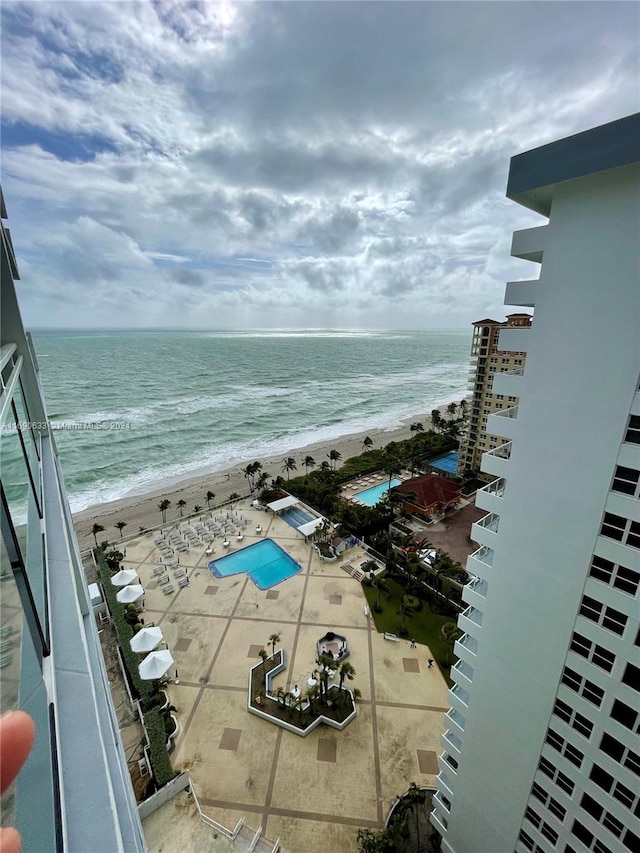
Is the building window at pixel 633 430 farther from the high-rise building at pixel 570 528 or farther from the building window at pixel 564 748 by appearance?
the building window at pixel 564 748

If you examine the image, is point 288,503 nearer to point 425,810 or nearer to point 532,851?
point 425,810

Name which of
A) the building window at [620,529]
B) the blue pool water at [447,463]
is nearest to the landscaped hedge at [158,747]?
the building window at [620,529]

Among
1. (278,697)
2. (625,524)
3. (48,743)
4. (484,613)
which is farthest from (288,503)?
(48,743)

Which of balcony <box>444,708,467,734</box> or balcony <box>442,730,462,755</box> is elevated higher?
balcony <box>444,708,467,734</box>

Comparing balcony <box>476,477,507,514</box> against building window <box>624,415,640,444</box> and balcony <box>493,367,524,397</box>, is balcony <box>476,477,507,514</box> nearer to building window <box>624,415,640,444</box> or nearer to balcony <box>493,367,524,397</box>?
balcony <box>493,367,524,397</box>

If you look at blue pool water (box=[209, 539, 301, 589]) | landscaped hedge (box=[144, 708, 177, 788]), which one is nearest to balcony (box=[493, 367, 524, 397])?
landscaped hedge (box=[144, 708, 177, 788])
